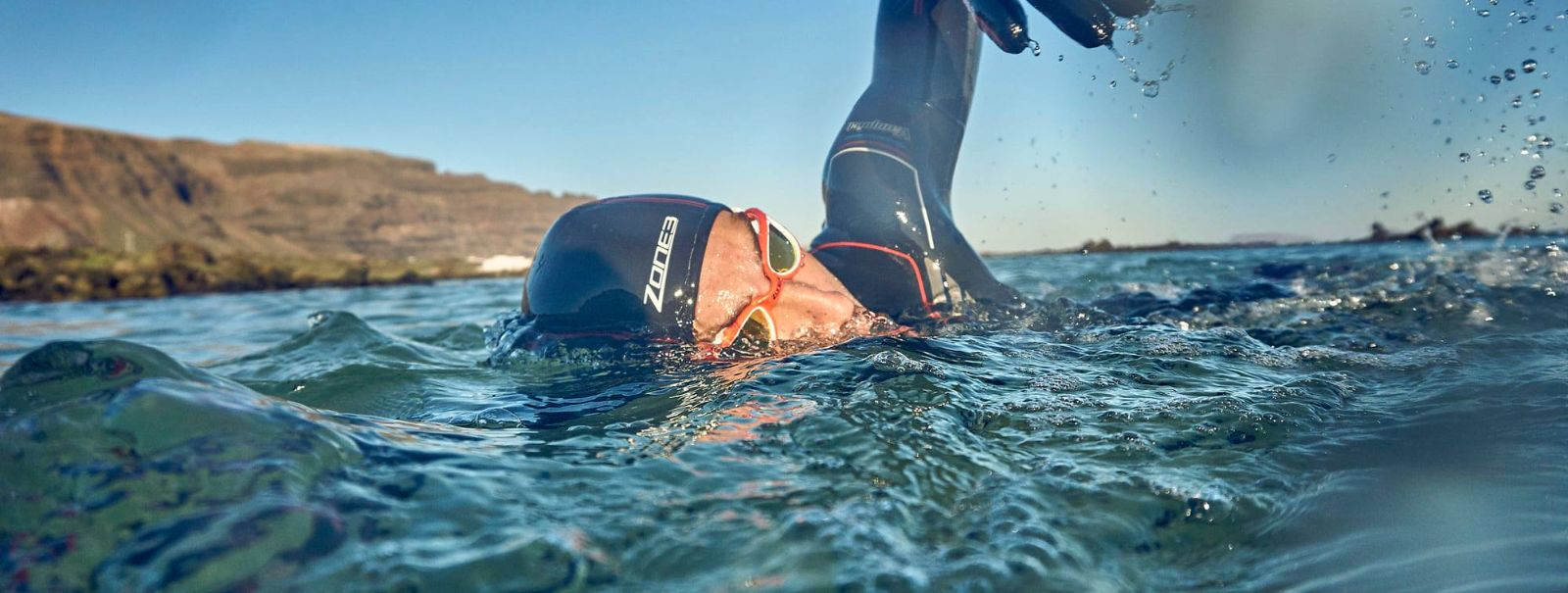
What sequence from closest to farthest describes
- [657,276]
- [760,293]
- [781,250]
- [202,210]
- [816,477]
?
1. [816,477]
2. [657,276]
3. [760,293]
4. [781,250]
5. [202,210]

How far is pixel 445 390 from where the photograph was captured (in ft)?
Result: 12.3

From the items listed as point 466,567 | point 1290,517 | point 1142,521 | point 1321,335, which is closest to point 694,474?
point 466,567

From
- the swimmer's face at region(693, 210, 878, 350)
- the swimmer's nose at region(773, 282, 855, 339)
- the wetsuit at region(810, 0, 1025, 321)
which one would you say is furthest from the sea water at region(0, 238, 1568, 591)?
the wetsuit at region(810, 0, 1025, 321)

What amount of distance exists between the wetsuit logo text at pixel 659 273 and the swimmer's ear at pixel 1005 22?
2.43 m

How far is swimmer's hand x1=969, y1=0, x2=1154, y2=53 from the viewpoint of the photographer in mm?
4488

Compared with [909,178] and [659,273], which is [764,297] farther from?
[909,178]

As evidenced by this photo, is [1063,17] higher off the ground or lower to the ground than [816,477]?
higher

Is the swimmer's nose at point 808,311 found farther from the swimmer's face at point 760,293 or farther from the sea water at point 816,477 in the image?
the sea water at point 816,477

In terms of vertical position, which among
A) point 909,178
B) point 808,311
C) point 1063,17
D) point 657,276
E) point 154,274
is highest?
point 1063,17

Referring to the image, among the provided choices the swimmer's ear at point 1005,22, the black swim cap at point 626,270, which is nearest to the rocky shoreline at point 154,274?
the black swim cap at point 626,270

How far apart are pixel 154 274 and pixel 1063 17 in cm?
2320

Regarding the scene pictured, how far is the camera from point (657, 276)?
3.44m

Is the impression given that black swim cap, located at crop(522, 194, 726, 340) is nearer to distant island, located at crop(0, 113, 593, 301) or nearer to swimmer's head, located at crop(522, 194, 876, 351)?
swimmer's head, located at crop(522, 194, 876, 351)

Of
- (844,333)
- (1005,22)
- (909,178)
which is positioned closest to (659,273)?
(844,333)
